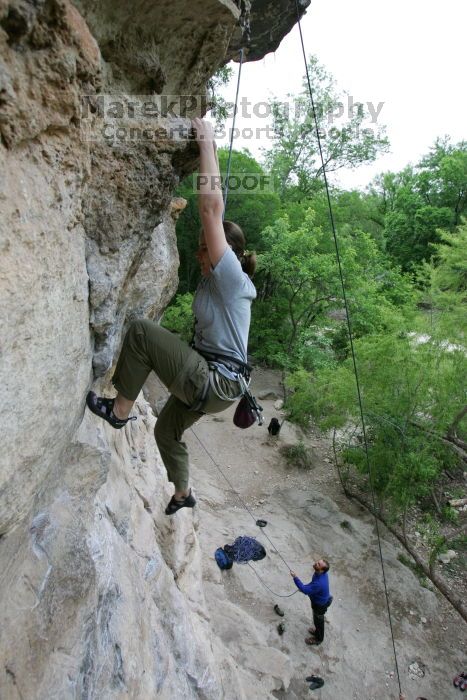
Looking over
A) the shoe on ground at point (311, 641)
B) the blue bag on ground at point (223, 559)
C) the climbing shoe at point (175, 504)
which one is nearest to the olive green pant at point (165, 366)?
the climbing shoe at point (175, 504)

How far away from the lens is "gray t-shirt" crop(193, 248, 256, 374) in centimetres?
263

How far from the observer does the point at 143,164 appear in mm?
2604

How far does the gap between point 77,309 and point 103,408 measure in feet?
2.74

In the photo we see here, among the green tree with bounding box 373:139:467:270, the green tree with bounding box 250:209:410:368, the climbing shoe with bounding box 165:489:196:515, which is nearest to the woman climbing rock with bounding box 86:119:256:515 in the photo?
the climbing shoe with bounding box 165:489:196:515

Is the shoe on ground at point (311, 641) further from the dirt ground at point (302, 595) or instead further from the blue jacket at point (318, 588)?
the blue jacket at point (318, 588)

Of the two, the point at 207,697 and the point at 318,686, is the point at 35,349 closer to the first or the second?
the point at 207,697

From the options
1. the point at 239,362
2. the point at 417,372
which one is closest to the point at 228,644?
the point at 239,362

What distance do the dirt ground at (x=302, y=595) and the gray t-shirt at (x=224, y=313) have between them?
163 inches

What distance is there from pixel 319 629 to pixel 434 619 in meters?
2.89

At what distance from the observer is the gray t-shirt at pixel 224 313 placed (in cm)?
263

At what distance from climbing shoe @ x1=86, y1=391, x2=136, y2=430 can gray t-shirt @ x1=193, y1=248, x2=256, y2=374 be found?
2.34 ft
